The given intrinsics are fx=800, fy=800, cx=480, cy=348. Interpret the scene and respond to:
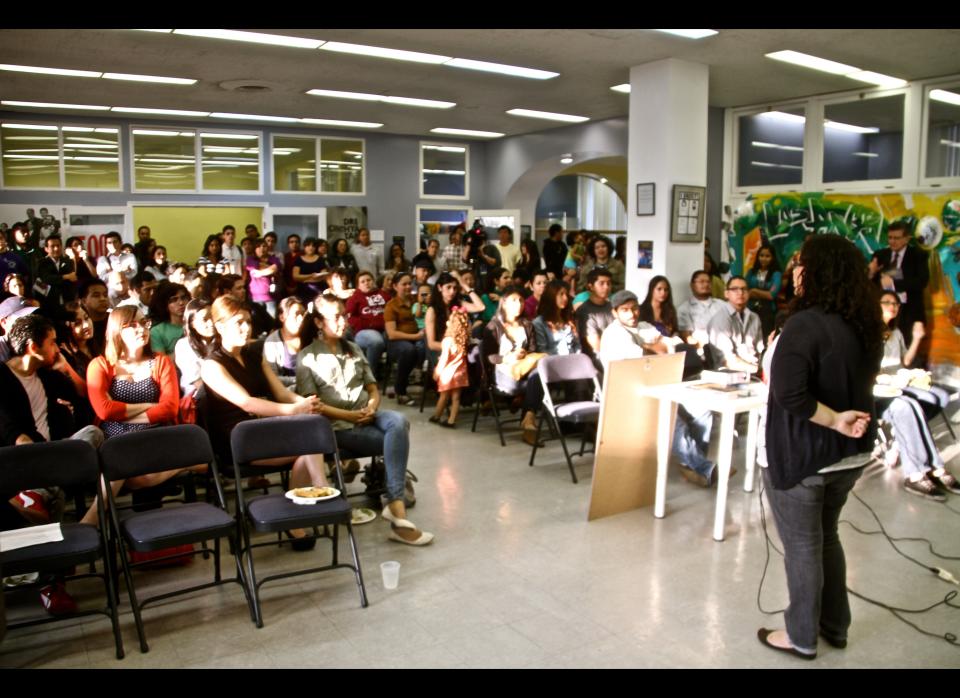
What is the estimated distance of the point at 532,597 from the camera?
3.60 metres

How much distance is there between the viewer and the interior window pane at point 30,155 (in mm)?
11094

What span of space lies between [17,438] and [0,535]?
2.25 ft

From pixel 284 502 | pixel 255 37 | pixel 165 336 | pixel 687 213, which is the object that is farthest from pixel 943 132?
pixel 284 502

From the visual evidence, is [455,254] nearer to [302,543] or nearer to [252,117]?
[252,117]

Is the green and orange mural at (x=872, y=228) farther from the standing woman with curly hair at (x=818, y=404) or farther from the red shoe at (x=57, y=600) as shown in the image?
the red shoe at (x=57, y=600)

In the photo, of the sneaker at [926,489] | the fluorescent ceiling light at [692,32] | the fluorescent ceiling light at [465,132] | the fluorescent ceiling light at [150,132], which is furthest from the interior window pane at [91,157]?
the sneaker at [926,489]

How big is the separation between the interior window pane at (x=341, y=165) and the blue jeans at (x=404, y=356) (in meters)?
6.25

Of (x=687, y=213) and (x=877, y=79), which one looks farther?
(x=877, y=79)

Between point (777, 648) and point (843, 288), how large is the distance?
142 centimetres

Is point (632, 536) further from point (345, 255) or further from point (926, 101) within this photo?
point (345, 255)

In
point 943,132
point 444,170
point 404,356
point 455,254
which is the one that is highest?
point 444,170

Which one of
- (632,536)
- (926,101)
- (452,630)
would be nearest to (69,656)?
(452,630)

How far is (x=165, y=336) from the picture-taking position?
17.6 feet
